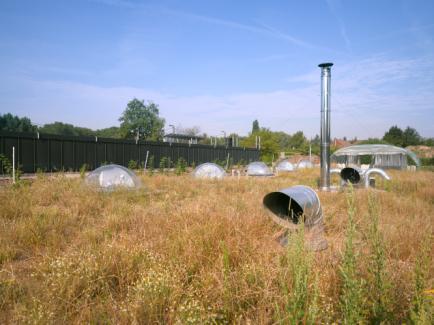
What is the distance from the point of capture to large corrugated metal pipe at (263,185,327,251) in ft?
13.4

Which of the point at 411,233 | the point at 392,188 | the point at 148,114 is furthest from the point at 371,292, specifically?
the point at 148,114

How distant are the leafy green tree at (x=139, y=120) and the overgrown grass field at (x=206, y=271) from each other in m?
64.1

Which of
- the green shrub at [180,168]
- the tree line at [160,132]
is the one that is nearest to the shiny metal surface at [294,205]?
the green shrub at [180,168]

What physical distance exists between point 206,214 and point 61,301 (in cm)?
231

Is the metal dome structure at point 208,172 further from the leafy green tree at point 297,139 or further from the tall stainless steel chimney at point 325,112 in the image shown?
the leafy green tree at point 297,139

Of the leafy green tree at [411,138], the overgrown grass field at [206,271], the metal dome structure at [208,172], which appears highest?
the leafy green tree at [411,138]

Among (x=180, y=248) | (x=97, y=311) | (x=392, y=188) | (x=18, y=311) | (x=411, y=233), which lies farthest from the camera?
(x=392, y=188)

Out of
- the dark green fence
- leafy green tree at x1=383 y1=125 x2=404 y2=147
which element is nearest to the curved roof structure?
the dark green fence

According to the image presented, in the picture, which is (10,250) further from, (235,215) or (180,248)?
(235,215)

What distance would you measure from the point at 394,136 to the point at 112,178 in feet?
205

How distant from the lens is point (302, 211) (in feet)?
15.6

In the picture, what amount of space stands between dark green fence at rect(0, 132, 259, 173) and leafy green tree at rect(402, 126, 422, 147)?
51492mm

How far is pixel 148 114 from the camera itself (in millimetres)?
70000

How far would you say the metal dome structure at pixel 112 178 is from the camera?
8570 mm
